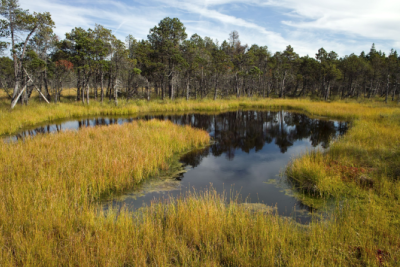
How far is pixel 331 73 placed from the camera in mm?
44812

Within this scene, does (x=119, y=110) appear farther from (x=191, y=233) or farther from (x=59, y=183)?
(x=191, y=233)

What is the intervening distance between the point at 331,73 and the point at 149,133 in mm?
46634

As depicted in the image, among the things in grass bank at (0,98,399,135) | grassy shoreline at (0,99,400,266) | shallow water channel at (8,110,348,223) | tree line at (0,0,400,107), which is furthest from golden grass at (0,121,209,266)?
tree line at (0,0,400,107)

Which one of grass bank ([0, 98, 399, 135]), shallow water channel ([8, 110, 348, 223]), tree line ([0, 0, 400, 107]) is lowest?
shallow water channel ([8, 110, 348, 223])

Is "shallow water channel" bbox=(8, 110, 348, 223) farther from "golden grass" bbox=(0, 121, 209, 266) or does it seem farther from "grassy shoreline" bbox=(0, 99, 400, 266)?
"grassy shoreline" bbox=(0, 99, 400, 266)

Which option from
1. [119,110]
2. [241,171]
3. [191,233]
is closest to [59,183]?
[191,233]

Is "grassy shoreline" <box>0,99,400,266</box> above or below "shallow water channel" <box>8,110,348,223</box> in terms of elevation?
above

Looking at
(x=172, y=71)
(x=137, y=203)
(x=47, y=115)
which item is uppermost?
(x=172, y=71)

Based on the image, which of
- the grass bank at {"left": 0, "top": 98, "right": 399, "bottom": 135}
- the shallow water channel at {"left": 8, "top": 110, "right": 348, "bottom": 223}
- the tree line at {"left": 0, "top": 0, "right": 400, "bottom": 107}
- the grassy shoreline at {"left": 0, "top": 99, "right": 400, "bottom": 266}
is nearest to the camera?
the grassy shoreline at {"left": 0, "top": 99, "right": 400, "bottom": 266}

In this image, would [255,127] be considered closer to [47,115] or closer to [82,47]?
[47,115]

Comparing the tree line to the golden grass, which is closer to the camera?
the golden grass

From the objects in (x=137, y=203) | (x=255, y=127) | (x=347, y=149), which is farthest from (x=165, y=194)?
(x=255, y=127)

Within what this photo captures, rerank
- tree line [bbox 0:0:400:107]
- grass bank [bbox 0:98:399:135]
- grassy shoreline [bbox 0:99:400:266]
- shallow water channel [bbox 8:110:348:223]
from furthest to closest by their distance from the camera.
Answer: tree line [bbox 0:0:400:107] → grass bank [bbox 0:98:399:135] → shallow water channel [bbox 8:110:348:223] → grassy shoreline [bbox 0:99:400:266]

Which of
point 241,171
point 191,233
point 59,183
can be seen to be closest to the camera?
point 191,233
